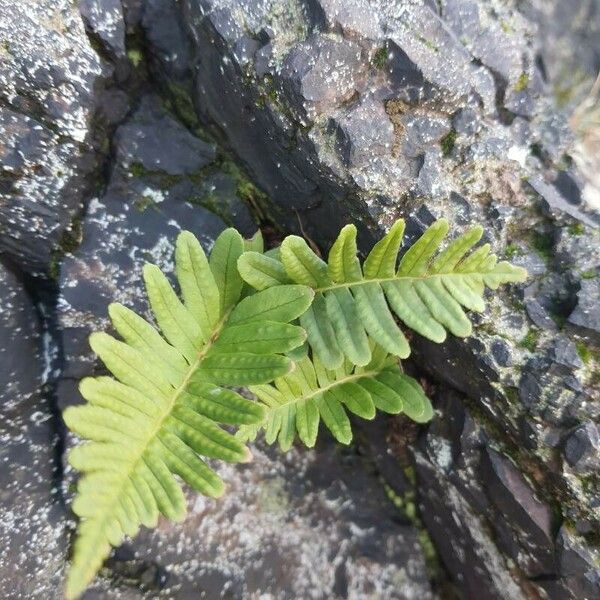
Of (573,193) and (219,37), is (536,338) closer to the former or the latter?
(573,193)

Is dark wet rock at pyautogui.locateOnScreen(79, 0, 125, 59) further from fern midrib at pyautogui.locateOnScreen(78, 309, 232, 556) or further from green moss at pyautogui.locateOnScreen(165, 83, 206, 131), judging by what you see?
fern midrib at pyautogui.locateOnScreen(78, 309, 232, 556)

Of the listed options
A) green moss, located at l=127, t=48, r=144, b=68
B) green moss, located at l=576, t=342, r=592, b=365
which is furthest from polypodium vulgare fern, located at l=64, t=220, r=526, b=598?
green moss, located at l=127, t=48, r=144, b=68

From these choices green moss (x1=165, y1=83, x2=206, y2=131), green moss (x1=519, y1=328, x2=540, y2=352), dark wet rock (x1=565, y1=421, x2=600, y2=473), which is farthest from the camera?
green moss (x1=165, y1=83, x2=206, y2=131)

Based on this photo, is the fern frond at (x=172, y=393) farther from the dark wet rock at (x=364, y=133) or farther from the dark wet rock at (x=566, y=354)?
the dark wet rock at (x=566, y=354)

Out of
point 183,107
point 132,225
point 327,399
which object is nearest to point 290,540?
point 327,399

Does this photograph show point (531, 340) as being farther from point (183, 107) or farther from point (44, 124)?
point (44, 124)

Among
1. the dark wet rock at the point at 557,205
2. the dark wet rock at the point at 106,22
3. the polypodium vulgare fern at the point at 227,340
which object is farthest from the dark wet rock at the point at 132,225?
the dark wet rock at the point at 557,205

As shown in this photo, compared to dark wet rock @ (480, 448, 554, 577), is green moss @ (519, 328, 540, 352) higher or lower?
higher
